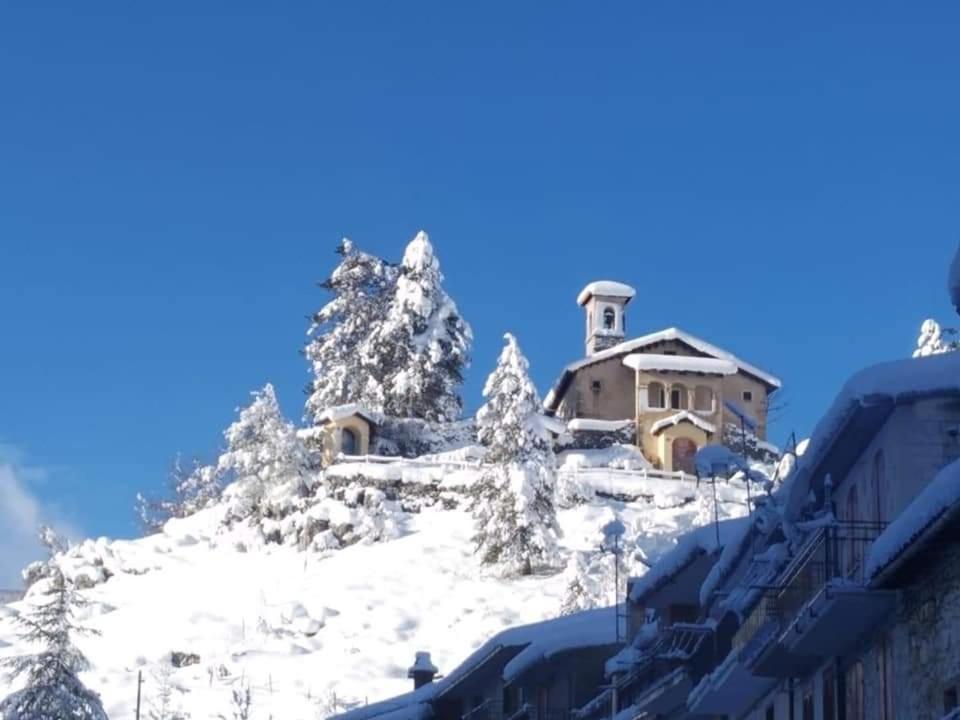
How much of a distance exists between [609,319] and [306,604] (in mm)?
31586

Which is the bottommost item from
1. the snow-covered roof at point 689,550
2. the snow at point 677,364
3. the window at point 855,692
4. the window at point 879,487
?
the window at point 855,692

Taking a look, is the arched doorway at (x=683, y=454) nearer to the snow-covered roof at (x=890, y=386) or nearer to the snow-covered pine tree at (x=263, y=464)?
the snow-covered pine tree at (x=263, y=464)

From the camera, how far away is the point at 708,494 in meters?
82.9

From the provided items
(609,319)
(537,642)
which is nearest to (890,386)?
(537,642)

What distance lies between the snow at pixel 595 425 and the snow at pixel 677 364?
9.71 ft

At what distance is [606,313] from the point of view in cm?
10019

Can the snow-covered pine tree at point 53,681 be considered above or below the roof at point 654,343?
below

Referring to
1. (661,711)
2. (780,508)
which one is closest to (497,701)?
(661,711)

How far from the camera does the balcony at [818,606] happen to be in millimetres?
16219

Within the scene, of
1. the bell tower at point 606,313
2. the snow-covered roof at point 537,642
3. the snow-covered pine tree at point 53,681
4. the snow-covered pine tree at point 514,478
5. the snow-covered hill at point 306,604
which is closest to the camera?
the snow-covered roof at point 537,642

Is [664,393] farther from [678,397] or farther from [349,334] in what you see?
[349,334]

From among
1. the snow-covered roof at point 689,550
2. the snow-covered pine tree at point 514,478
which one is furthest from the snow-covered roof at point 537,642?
the snow-covered pine tree at point 514,478

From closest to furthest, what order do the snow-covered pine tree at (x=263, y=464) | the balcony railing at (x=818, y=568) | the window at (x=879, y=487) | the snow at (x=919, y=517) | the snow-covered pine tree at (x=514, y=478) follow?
the snow at (x=919, y=517), the balcony railing at (x=818, y=568), the window at (x=879, y=487), the snow-covered pine tree at (x=514, y=478), the snow-covered pine tree at (x=263, y=464)

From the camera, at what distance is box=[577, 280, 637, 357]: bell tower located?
99312 mm
